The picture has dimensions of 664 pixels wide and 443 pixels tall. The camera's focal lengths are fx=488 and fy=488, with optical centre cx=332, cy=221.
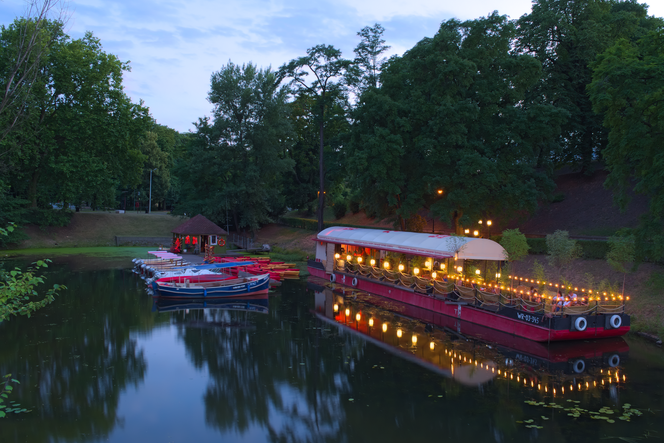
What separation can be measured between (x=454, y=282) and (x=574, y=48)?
2898 centimetres

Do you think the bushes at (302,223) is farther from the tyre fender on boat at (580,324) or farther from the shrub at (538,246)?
the tyre fender on boat at (580,324)

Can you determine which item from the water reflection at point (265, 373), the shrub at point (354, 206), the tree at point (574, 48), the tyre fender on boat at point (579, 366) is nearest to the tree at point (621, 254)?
the tyre fender on boat at point (579, 366)

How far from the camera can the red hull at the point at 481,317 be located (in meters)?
20.5

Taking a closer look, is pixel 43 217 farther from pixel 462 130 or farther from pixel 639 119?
pixel 639 119

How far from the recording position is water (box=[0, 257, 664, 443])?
12.7 m

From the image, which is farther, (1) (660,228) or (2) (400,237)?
(2) (400,237)

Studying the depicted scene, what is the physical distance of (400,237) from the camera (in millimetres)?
32062

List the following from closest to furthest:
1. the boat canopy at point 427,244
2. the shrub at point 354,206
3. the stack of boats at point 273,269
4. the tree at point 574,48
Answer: the boat canopy at point 427,244 < the stack of boats at point 273,269 < the tree at point 574,48 < the shrub at point 354,206

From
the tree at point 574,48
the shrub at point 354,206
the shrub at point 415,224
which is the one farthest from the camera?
the shrub at point 354,206

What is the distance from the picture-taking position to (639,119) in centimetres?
2456

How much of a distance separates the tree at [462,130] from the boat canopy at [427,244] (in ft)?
15.8

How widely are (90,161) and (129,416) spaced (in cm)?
4689

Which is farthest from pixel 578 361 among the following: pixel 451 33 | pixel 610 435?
pixel 451 33

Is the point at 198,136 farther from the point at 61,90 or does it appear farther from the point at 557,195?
the point at 557,195
